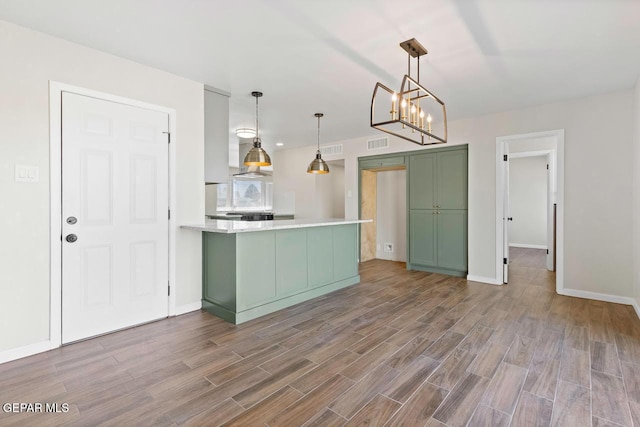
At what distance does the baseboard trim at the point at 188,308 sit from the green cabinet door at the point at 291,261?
900 millimetres

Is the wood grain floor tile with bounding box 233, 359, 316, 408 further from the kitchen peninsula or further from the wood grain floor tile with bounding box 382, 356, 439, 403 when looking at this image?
the kitchen peninsula

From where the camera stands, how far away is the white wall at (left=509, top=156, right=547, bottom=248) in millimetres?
8203

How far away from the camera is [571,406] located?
1.84 metres

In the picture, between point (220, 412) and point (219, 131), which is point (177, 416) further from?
point (219, 131)

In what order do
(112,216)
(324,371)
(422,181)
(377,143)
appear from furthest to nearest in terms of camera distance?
(377,143), (422,181), (112,216), (324,371)

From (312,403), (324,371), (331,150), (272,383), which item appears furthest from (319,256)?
(331,150)

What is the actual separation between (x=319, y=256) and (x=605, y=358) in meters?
2.79

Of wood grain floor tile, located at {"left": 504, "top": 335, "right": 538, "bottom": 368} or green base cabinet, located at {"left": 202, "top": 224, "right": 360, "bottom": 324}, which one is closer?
wood grain floor tile, located at {"left": 504, "top": 335, "right": 538, "bottom": 368}

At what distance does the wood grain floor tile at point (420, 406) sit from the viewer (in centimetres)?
170

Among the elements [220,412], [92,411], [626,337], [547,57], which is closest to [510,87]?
[547,57]

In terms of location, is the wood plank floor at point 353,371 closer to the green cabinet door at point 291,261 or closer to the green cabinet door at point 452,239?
the green cabinet door at point 291,261

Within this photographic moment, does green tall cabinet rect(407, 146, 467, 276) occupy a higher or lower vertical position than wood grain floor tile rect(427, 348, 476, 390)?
higher

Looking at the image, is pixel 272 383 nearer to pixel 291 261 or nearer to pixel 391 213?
pixel 291 261

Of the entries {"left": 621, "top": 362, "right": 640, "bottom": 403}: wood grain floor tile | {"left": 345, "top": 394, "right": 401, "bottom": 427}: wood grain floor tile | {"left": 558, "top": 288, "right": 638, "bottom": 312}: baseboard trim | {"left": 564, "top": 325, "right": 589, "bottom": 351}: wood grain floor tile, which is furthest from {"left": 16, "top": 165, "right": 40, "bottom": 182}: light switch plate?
{"left": 558, "top": 288, "right": 638, "bottom": 312}: baseboard trim
